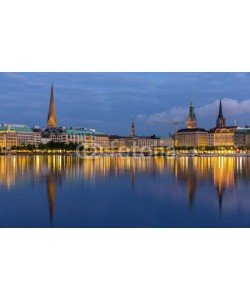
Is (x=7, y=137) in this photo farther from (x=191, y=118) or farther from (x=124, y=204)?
(x=124, y=204)

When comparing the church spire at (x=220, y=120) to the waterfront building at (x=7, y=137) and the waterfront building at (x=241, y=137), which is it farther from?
the waterfront building at (x=7, y=137)

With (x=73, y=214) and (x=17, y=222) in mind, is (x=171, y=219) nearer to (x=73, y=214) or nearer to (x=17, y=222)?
(x=73, y=214)

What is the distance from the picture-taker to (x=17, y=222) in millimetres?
7445

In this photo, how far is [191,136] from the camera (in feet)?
267

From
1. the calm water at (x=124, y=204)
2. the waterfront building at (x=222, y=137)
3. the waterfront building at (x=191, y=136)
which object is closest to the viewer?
the calm water at (x=124, y=204)

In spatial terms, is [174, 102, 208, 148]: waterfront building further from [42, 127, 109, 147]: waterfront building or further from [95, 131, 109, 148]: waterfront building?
[42, 127, 109, 147]: waterfront building

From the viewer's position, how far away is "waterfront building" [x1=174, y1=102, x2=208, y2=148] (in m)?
80.1

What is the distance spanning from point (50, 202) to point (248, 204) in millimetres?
3836

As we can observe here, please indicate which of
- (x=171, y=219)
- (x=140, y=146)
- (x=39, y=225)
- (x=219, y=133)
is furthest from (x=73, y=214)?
(x=140, y=146)

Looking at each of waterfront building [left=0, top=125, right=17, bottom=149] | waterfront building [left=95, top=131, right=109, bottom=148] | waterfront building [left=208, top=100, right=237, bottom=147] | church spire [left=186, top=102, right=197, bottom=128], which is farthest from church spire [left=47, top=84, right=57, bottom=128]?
waterfront building [left=208, top=100, right=237, bottom=147]

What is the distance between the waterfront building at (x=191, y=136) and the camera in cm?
8012

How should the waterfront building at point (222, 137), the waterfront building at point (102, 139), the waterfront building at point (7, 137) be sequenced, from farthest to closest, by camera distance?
the waterfront building at point (102, 139)
the waterfront building at point (222, 137)
the waterfront building at point (7, 137)

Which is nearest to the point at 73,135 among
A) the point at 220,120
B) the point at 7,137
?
the point at 7,137

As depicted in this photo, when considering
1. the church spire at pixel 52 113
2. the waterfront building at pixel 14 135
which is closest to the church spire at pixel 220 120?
the church spire at pixel 52 113
